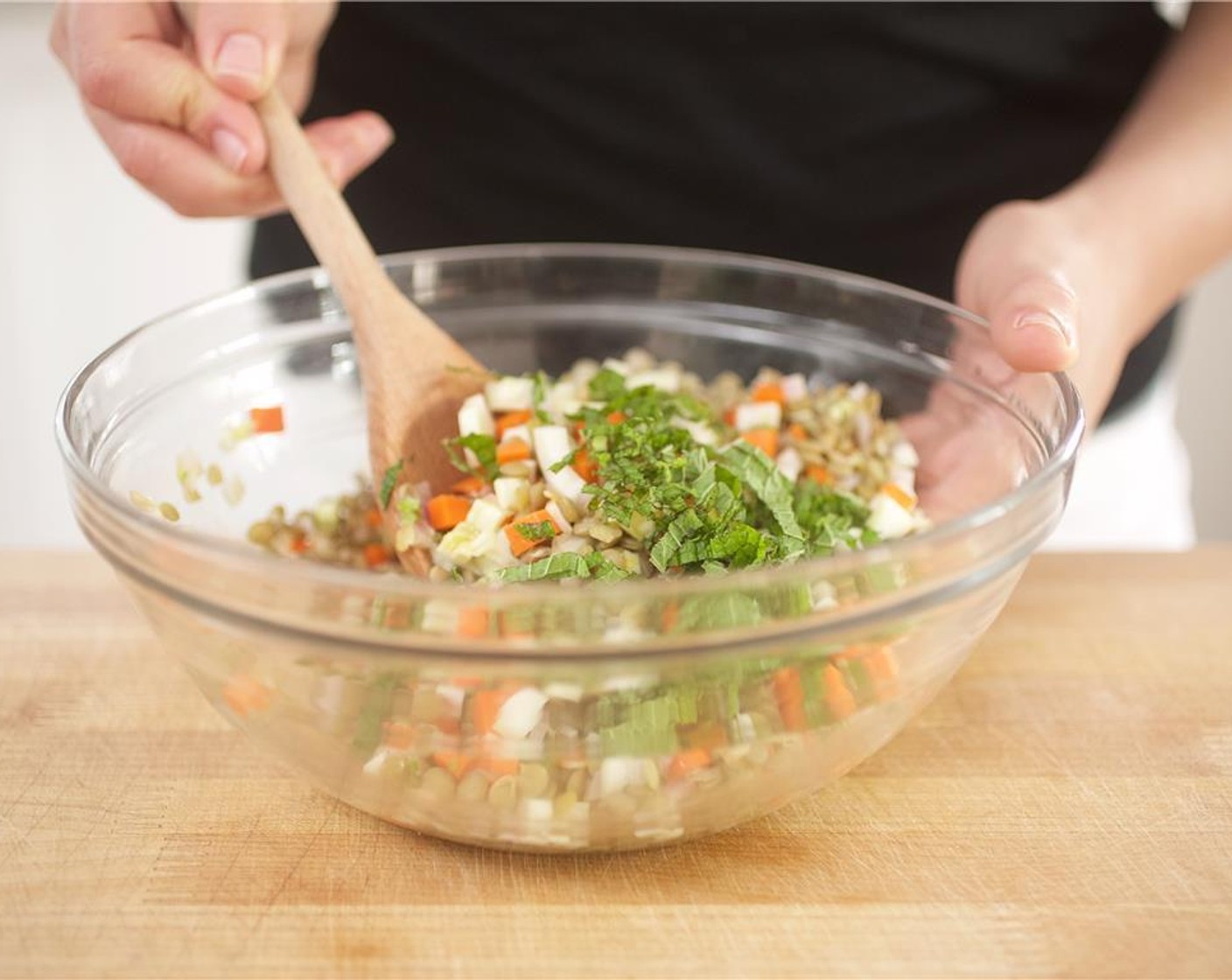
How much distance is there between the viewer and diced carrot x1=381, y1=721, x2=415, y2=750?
86 cm

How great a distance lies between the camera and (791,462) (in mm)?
1327

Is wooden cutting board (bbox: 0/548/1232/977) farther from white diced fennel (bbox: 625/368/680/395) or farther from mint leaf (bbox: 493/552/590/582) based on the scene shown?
white diced fennel (bbox: 625/368/680/395)

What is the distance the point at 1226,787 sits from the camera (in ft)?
3.60

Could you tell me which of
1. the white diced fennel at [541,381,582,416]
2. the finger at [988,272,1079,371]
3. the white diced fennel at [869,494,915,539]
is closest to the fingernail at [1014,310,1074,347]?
the finger at [988,272,1079,371]

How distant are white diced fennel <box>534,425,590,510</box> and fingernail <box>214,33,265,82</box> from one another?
0.45m

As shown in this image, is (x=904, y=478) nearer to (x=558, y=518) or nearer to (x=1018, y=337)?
(x=1018, y=337)

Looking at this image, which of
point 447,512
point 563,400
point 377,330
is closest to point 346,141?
point 377,330

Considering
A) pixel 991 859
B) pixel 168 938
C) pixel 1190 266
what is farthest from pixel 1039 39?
pixel 168 938

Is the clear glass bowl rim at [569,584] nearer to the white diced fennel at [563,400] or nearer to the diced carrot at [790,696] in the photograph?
the diced carrot at [790,696]

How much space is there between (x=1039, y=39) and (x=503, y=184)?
74 cm

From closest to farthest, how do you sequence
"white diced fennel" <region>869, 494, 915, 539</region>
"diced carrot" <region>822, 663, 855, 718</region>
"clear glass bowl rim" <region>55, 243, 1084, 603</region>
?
"clear glass bowl rim" <region>55, 243, 1084, 603</region>, "diced carrot" <region>822, 663, 855, 718</region>, "white diced fennel" <region>869, 494, 915, 539</region>

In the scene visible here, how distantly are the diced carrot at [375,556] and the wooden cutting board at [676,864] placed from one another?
205 millimetres

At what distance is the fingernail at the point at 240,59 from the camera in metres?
1.28

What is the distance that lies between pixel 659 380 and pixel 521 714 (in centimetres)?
66
